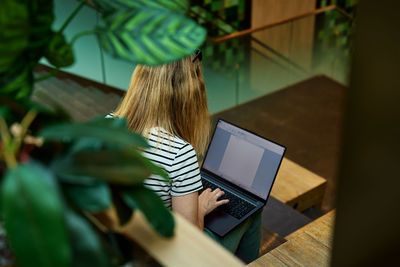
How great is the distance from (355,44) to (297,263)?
60.2 inches

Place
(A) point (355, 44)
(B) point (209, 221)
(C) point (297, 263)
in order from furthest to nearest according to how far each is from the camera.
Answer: (B) point (209, 221)
(C) point (297, 263)
(A) point (355, 44)

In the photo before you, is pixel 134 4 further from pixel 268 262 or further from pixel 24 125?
pixel 268 262

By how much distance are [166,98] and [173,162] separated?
9.7 inches

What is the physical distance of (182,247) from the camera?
2.32 ft

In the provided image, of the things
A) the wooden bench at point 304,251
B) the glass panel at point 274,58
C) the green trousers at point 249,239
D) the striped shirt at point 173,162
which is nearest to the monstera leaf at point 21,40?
the striped shirt at point 173,162

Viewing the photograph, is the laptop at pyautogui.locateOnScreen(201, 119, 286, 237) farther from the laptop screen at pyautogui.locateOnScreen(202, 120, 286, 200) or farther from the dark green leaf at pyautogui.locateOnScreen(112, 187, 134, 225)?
the dark green leaf at pyautogui.locateOnScreen(112, 187, 134, 225)

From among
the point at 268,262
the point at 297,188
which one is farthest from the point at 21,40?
the point at 297,188

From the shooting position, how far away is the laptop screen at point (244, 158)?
226cm

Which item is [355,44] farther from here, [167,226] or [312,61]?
[312,61]

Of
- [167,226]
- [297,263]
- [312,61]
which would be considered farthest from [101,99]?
[167,226]

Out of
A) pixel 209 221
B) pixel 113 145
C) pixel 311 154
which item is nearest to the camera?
pixel 113 145

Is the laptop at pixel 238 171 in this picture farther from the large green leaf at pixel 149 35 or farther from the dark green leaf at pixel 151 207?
the large green leaf at pixel 149 35

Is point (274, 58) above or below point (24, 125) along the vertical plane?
below

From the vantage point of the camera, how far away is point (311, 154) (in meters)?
4.77
